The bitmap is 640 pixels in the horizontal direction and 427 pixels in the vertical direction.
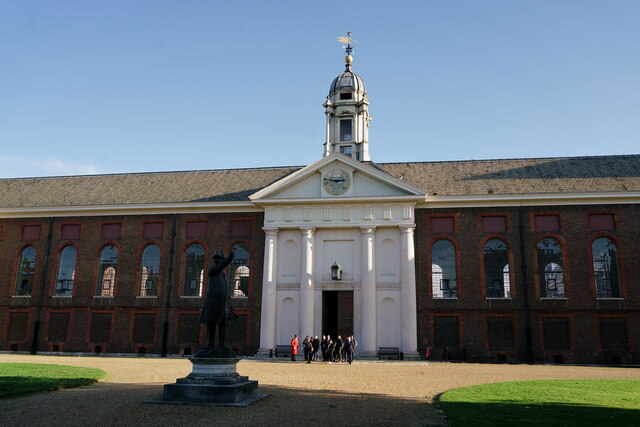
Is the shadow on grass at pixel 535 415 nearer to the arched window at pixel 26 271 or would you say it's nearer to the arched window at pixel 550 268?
the arched window at pixel 550 268

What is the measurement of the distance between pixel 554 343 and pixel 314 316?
14.2 metres

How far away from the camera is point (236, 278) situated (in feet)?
117

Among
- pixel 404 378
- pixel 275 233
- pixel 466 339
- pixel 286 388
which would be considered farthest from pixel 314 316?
pixel 286 388

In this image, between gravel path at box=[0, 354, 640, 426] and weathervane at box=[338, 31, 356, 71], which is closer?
gravel path at box=[0, 354, 640, 426]

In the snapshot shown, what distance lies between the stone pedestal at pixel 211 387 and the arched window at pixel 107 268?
2494cm

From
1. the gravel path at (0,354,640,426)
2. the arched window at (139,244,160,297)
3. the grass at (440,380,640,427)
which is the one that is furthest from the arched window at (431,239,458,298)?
the arched window at (139,244,160,297)

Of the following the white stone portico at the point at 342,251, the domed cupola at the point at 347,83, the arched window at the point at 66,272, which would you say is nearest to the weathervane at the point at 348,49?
the domed cupola at the point at 347,83

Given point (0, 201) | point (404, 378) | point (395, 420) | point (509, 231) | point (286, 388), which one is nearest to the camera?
point (395, 420)

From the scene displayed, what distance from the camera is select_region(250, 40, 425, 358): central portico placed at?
107ft

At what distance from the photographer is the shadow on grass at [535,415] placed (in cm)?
1106

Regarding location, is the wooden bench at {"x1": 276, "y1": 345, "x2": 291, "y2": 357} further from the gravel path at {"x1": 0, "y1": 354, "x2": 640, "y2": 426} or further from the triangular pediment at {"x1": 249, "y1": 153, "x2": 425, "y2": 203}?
the gravel path at {"x1": 0, "y1": 354, "x2": 640, "y2": 426}

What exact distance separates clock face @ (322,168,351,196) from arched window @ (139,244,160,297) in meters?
12.6

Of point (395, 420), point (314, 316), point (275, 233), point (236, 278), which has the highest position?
point (275, 233)

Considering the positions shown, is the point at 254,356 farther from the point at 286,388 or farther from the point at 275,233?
the point at 286,388
